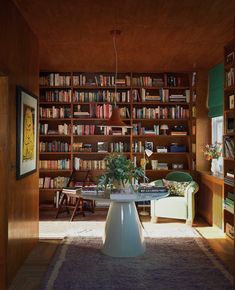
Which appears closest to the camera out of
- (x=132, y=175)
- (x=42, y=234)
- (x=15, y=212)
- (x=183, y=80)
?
(x=15, y=212)

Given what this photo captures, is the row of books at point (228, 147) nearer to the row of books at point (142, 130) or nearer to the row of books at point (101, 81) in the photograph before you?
the row of books at point (142, 130)

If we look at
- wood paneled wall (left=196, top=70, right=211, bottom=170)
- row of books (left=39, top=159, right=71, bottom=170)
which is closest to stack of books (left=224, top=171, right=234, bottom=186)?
wood paneled wall (left=196, top=70, right=211, bottom=170)

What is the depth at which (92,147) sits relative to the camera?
639 cm

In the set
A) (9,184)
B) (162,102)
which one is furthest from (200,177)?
(9,184)

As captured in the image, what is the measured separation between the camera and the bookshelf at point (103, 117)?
6152mm

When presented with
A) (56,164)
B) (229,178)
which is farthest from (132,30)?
(56,164)

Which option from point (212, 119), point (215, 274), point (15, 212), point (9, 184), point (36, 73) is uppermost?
point (36, 73)

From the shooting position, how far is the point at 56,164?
616 centimetres

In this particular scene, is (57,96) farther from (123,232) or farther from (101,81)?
(123,232)

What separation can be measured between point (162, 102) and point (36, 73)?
9.12 ft

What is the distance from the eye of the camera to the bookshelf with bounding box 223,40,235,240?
4.28 meters

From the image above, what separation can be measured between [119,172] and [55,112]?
2.97 m

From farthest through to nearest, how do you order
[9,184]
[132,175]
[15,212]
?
[132,175] → [15,212] → [9,184]

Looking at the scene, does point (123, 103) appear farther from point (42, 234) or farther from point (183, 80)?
point (42, 234)
